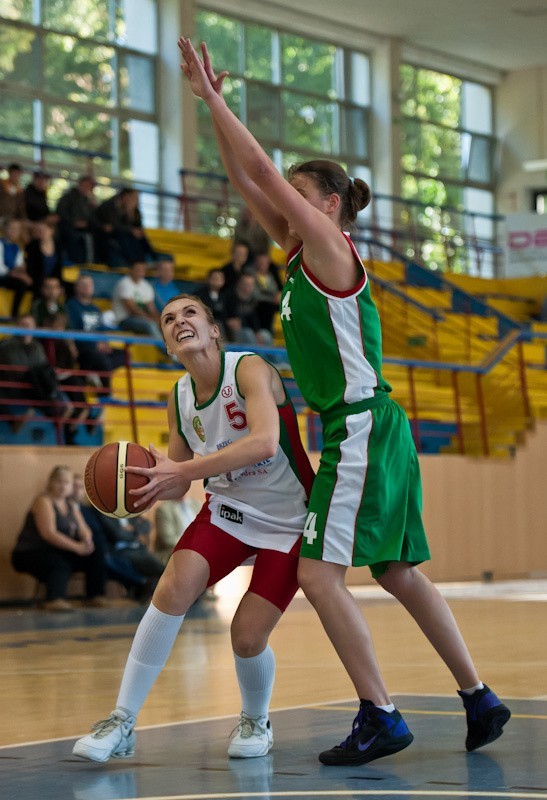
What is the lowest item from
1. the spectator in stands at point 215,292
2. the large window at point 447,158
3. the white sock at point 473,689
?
the white sock at point 473,689

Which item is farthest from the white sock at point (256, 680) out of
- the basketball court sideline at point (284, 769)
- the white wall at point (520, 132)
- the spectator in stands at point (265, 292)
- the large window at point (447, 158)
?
the white wall at point (520, 132)

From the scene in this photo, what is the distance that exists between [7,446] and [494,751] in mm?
6953

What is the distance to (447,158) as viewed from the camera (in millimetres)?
26109

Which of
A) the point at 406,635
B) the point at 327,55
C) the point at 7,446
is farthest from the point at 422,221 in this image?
the point at 406,635

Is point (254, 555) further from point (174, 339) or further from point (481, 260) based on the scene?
point (481, 260)

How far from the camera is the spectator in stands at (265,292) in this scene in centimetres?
1463

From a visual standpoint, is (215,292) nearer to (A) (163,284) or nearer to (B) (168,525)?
(A) (163,284)

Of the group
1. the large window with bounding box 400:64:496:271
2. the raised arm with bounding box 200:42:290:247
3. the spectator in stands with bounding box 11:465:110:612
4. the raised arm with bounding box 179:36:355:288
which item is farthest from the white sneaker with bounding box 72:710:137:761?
the large window with bounding box 400:64:496:271

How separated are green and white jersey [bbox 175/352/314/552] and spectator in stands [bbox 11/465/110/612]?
19.6ft

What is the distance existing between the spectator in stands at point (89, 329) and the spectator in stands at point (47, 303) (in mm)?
350

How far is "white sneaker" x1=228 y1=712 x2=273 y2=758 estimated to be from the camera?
4.09 m

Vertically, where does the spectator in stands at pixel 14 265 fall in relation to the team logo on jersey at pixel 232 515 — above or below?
above

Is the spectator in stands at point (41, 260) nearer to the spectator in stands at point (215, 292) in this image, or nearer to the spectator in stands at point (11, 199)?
the spectator in stands at point (11, 199)

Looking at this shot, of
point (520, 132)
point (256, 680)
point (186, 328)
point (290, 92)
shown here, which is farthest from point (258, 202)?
point (520, 132)
